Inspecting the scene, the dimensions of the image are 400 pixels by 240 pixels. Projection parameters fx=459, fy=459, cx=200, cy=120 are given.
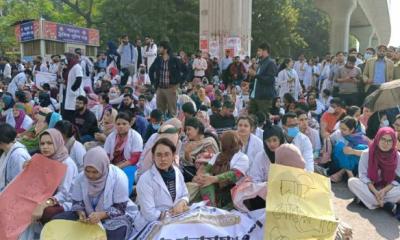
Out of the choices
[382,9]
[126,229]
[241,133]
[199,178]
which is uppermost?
[382,9]

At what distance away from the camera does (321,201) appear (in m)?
3.67

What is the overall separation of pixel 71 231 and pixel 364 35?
1666 inches

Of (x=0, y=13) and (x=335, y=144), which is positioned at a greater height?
(x=0, y=13)

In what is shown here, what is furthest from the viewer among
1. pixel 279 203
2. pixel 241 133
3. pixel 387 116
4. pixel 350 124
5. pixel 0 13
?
pixel 0 13

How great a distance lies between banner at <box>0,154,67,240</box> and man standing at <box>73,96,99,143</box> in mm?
2850

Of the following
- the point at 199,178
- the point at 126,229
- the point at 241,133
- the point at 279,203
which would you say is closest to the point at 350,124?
the point at 241,133

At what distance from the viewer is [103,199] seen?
3945 millimetres

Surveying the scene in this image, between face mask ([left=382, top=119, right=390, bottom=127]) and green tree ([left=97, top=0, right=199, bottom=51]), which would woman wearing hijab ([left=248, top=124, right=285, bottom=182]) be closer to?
face mask ([left=382, top=119, right=390, bottom=127])

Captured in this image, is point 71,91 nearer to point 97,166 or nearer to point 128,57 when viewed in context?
point 97,166

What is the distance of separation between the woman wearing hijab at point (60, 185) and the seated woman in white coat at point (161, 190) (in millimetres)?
780

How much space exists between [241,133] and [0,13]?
137 feet

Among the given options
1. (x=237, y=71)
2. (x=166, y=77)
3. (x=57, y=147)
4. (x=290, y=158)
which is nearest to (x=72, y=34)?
(x=237, y=71)

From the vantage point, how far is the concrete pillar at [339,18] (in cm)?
3288

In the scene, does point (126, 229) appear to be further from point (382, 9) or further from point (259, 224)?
point (382, 9)
